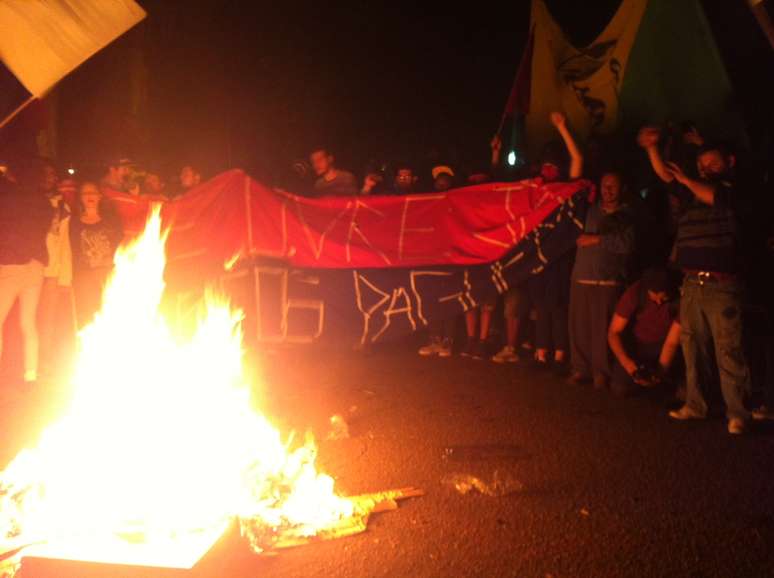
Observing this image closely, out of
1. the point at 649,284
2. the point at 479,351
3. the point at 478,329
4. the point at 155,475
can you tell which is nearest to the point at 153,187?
the point at 478,329

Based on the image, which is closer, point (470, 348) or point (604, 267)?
point (604, 267)

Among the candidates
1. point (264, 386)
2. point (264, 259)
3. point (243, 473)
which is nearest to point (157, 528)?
point (243, 473)

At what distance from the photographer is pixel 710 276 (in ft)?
18.2

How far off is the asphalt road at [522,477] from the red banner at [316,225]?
1520 millimetres

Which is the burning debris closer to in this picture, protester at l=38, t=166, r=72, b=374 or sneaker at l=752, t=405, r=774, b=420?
protester at l=38, t=166, r=72, b=374

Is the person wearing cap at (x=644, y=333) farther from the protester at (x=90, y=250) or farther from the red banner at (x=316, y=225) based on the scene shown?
the protester at (x=90, y=250)

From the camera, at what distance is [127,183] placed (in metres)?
8.92

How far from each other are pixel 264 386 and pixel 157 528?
12.0 ft

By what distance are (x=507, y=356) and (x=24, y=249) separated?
537 centimetres

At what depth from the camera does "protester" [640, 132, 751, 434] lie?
543cm

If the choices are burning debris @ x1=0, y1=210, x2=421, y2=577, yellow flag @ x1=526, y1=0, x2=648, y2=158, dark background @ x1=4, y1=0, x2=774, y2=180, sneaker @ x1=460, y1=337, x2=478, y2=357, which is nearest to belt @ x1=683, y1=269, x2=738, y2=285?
yellow flag @ x1=526, y1=0, x2=648, y2=158

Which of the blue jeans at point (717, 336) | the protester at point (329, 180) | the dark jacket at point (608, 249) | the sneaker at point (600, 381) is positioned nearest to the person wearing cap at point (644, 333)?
the sneaker at point (600, 381)

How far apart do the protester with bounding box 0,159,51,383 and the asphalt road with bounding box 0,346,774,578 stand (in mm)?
675

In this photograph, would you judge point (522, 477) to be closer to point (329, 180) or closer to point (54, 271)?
point (329, 180)
